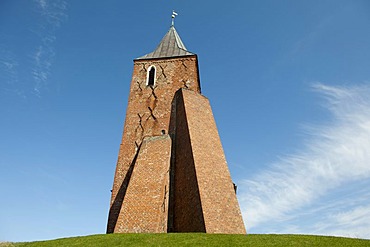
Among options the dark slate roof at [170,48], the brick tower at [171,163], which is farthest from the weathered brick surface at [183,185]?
the dark slate roof at [170,48]

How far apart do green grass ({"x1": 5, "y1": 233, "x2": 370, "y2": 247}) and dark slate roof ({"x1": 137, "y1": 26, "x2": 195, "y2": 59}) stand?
13505mm

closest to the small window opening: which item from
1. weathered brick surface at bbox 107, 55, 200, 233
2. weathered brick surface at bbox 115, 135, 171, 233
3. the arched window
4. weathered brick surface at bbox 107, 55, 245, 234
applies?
the arched window

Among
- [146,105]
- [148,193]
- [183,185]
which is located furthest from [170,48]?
[148,193]

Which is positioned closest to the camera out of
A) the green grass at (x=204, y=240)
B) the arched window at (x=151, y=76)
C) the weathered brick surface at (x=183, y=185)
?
the green grass at (x=204, y=240)

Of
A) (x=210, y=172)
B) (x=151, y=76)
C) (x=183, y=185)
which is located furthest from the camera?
(x=151, y=76)

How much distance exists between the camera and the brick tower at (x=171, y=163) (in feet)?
42.0

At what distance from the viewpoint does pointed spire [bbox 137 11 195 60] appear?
21.6 meters

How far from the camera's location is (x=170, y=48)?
22.7 meters

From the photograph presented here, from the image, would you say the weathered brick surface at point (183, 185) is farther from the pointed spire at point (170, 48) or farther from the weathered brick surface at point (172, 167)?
the pointed spire at point (170, 48)

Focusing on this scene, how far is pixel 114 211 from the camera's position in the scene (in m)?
15.9

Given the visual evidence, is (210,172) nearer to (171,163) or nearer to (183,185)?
(183,185)

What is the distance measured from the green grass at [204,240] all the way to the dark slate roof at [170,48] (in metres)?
13.5

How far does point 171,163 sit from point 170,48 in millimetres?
10491

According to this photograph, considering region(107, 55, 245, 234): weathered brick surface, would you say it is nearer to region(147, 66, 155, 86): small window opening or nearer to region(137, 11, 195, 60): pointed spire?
region(147, 66, 155, 86): small window opening
